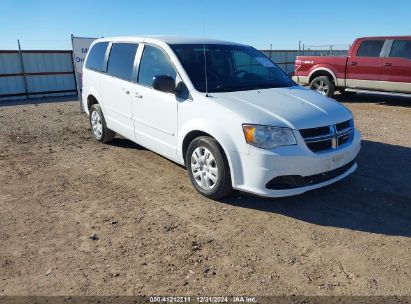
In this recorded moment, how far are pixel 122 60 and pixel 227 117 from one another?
264cm

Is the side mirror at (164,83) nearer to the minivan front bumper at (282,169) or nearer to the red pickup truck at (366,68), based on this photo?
the minivan front bumper at (282,169)

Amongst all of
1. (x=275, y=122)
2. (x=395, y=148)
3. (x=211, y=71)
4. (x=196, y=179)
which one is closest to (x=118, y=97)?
(x=211, y=71)

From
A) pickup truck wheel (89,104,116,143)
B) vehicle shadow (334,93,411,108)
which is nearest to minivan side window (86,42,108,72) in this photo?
pickup truck wheel (89,104,116,143)

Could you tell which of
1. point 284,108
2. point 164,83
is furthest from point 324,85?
point 164,83

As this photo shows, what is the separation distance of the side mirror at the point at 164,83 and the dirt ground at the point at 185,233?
1.29 m

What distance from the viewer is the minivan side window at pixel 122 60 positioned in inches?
222

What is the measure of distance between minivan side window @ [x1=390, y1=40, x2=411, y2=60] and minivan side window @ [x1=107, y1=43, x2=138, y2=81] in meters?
8.01

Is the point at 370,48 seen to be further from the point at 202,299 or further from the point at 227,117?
the point at 202,299

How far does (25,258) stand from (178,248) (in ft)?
4.49

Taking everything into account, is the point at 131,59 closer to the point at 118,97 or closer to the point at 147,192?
the point at 118,97

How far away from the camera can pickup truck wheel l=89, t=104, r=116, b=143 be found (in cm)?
676

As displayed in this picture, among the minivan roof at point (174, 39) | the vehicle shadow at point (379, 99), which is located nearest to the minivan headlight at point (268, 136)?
the minivan roof at point (174, 39)

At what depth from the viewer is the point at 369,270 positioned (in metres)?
3.16

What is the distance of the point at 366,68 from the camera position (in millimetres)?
11039
